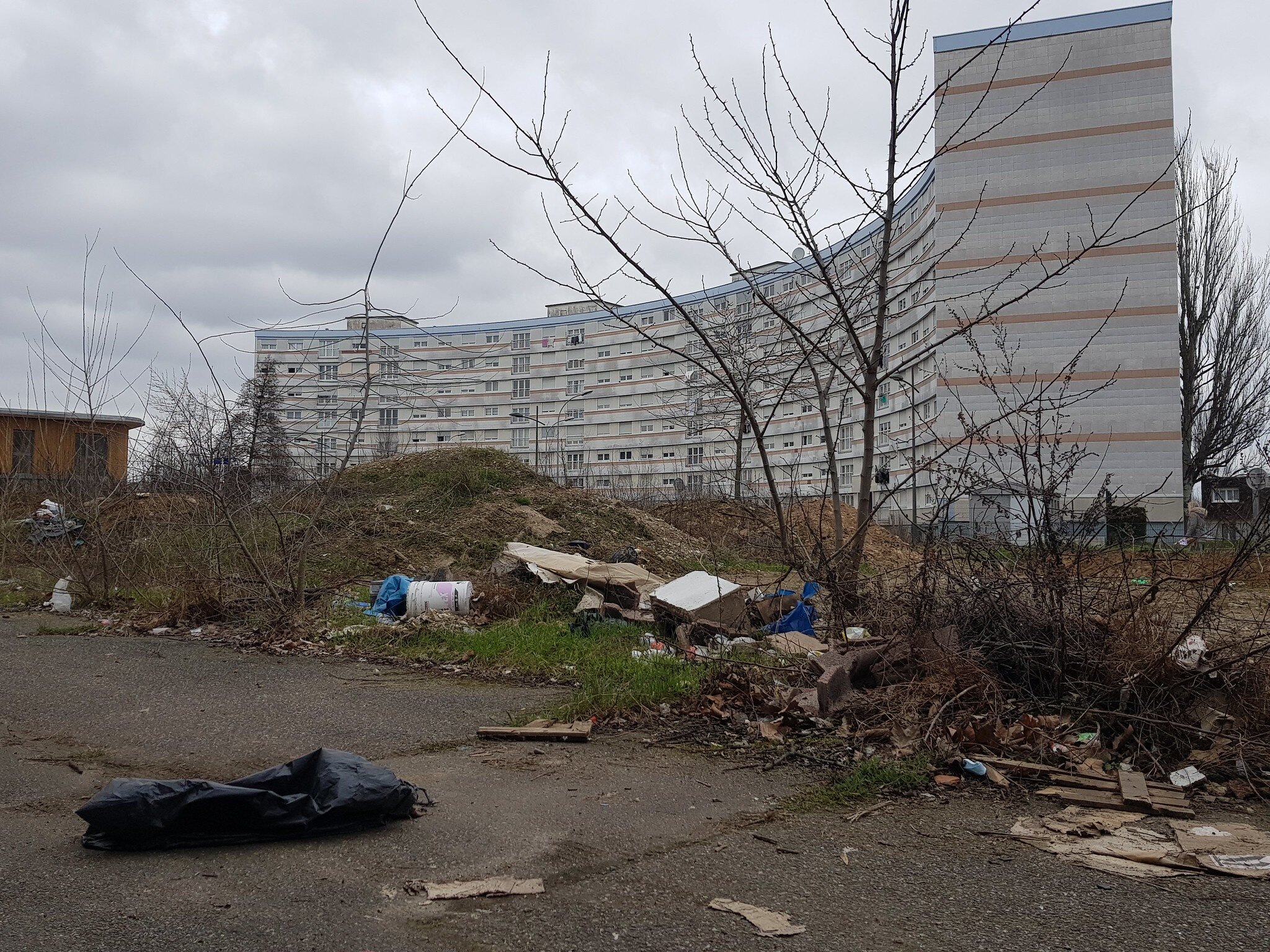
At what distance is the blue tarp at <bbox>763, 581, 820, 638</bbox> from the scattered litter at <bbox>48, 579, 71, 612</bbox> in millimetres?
7910

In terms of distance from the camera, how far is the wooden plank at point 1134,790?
382 cm

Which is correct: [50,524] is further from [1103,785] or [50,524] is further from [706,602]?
[1103,785]

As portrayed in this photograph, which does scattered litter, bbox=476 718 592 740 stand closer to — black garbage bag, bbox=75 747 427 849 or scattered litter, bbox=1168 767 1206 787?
black garbage bag, bbox=75 747 427 849

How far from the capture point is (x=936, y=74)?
35500 millimetres

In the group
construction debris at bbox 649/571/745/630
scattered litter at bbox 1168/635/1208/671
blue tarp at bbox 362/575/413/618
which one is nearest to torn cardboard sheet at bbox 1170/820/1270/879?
scattered litter at bbox 1168/635/1208/671

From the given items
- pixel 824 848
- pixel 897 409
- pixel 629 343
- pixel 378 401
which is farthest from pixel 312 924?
pixel 629 343

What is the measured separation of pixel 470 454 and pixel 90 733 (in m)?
13.1

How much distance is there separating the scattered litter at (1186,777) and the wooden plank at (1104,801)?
1.28ft

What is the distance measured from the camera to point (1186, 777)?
13.7 feet

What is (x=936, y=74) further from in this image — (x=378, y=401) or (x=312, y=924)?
(x=312, y=924)

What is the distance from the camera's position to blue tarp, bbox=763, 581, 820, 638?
7.77 metres

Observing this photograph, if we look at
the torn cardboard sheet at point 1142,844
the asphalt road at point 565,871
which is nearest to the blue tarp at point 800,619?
the asphalt road at point 565,871

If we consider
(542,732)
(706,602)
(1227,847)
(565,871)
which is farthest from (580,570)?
(1227,847)

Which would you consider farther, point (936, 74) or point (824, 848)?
point (936, 74)
